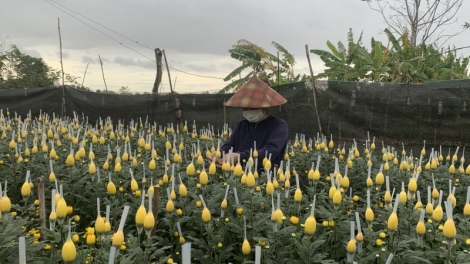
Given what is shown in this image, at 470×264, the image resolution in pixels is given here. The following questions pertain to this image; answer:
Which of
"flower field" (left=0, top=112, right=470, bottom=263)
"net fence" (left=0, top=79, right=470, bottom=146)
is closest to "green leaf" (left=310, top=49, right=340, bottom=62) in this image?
"net fence" (left=0, top=79, right=470, bottom=146)

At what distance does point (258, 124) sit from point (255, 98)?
1.07ft

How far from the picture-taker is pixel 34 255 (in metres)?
1.62

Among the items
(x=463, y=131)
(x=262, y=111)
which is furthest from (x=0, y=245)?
(x=463, y=131)

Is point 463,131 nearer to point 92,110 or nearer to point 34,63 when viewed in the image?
point 92,110

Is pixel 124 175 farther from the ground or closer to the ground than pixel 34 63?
closer to the ground

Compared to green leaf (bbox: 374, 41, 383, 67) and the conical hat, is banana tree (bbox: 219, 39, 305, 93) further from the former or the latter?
the conical hat

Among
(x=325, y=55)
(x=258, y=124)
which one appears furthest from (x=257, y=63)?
(x=258, y=124)

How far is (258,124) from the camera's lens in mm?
3990

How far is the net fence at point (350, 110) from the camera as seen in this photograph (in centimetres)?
584

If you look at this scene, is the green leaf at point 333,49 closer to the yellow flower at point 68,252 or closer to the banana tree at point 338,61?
the banana tree at point 338,61

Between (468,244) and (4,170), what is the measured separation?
316 centimetres

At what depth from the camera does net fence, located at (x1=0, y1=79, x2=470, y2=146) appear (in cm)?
584

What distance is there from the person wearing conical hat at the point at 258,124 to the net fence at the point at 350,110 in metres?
3.03

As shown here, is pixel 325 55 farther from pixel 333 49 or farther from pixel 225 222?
pixel 225 222
